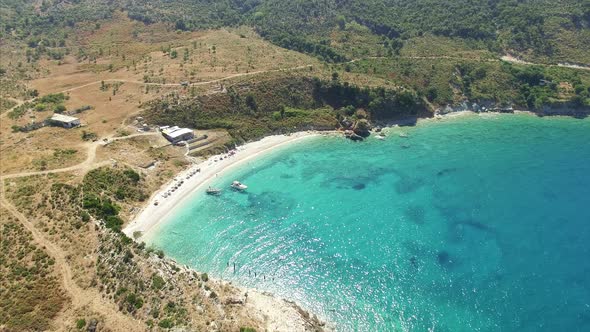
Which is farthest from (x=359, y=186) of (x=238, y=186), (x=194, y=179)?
(x=194, y=179)

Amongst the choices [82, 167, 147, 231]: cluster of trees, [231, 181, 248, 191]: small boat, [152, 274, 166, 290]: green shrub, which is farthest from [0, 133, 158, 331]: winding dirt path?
[231, 181, 248, 191]: small boat

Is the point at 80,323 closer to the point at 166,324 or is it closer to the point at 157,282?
the point at 157,282

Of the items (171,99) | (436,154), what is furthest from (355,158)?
(171,99)

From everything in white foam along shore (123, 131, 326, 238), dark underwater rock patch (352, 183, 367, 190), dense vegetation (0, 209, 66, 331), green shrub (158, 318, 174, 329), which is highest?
green shrub (158, 318, 174, 329)

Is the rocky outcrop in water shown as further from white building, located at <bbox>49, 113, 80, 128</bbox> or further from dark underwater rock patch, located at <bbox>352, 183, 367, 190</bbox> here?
white building, located at <bbox>49, 113, 80, 128</bbox>

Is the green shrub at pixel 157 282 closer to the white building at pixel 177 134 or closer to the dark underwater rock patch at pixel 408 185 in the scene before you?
the white building at pixel 177 134

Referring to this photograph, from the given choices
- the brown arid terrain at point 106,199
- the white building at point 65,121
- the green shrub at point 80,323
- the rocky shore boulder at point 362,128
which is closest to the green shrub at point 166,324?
the brown arid terrain at point 106,199
